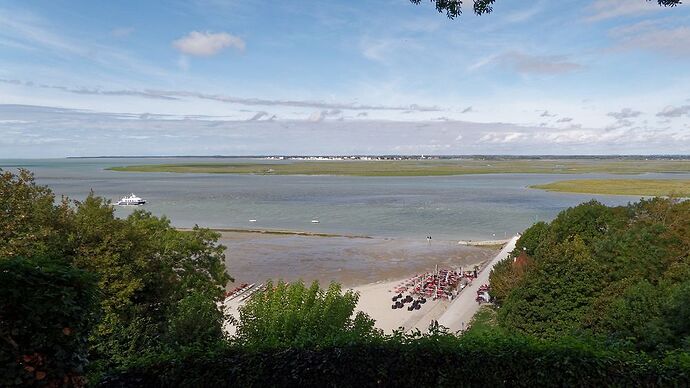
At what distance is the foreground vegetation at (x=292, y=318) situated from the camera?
6.35 metres

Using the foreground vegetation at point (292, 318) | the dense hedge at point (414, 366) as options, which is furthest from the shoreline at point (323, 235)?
the dense hedge at point (414, 366)

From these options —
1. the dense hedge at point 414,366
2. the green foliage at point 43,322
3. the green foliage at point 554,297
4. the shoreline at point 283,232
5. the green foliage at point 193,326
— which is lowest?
the shoreline at point 283,232

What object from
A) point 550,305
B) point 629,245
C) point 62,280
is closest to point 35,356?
point 62,280

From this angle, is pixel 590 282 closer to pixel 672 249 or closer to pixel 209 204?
pixel 672 249

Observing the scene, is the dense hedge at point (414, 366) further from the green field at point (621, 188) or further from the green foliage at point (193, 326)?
the green field at point (621, 188)

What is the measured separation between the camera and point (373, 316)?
25.3 meters

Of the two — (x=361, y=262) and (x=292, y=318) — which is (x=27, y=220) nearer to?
(x=292, y=318)

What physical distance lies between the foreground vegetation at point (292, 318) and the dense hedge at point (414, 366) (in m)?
0.02

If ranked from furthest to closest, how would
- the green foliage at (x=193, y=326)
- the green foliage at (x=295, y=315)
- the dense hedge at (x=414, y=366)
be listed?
the green foliage at (x=295, y=315)
the green foliage at (x=193, y=326)
the dense hedge at (x=414, y=366)

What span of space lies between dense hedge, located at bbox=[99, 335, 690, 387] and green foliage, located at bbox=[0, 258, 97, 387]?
7.09 feet

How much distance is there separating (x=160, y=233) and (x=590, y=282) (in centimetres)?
1737

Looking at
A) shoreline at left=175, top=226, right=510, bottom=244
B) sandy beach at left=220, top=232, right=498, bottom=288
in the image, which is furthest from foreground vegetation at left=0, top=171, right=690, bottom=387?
shoreline at left=175, top=226, right=510, bottom=244

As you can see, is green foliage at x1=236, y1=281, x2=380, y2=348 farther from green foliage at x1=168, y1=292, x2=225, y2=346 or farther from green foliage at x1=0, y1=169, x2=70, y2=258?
green foliage at x1=0, y1=169, x2=70, y2=258

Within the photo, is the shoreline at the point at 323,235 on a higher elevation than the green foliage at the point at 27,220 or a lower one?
lower
